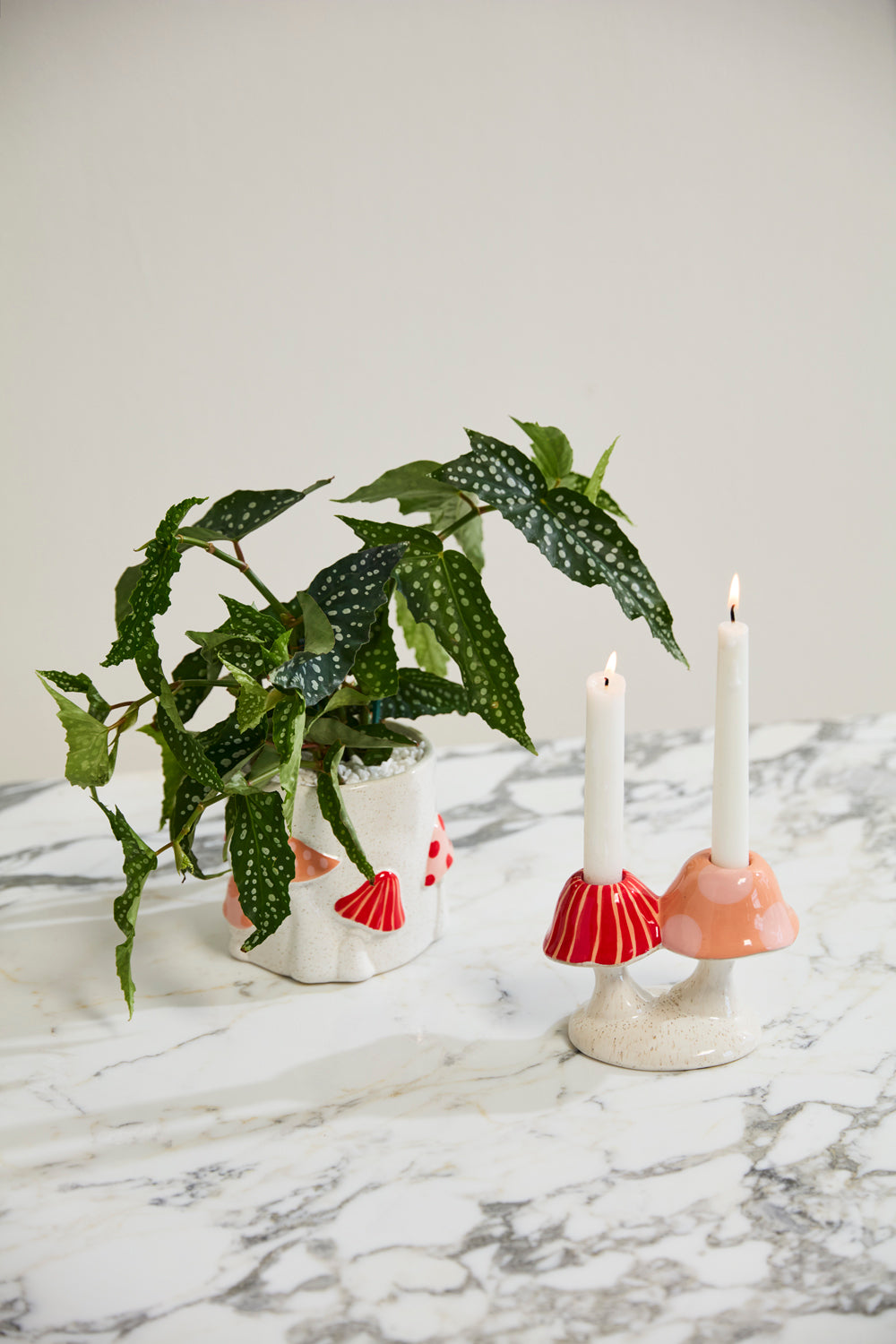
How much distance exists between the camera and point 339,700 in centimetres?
69

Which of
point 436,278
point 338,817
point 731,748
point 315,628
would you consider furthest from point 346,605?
point 436,278

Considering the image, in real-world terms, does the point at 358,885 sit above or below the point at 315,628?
below

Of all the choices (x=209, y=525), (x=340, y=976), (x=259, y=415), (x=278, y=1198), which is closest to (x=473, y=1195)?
(x=278, y=1198)

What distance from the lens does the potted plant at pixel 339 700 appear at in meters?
0.62

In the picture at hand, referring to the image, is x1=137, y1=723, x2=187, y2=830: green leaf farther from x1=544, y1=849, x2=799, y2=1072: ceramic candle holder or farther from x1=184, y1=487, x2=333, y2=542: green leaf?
x1=544, y1=849, x2=799, y2=1072: ceramic candle holder

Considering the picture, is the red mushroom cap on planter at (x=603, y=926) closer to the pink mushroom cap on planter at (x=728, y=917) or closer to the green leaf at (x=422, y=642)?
the pink mushroom cap on planter at (x=728, y=917)

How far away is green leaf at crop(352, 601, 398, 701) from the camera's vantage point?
679mm

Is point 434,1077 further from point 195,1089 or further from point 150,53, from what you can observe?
point 150,53

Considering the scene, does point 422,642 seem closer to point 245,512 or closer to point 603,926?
point 245,512

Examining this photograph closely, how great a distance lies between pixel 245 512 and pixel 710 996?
0.43 meters

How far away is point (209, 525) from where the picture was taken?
753mm

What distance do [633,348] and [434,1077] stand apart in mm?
1488

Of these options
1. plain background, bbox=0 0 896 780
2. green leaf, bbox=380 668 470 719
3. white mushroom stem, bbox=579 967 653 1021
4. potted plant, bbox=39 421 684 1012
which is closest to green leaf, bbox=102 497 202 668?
potted plant, bbox=39 421 684 1012

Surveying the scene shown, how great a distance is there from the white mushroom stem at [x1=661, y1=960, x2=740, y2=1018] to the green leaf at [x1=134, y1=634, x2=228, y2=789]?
299 mm
